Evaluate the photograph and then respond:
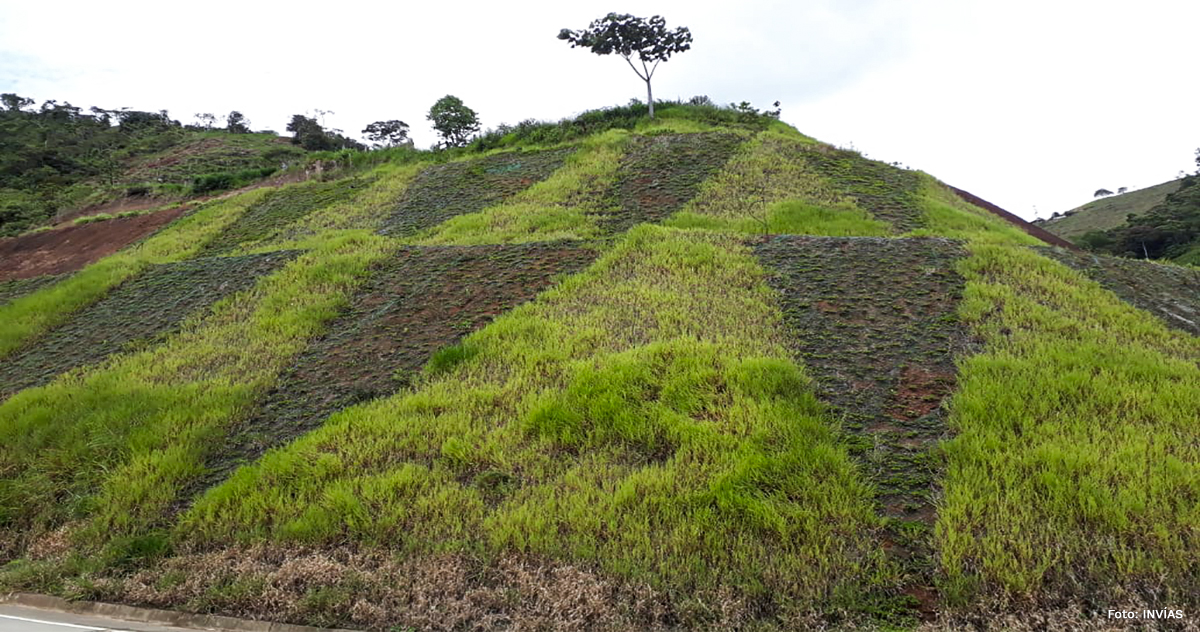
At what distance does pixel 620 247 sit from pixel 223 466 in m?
6.63

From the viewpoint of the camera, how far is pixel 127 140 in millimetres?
52406

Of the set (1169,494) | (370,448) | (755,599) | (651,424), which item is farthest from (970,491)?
(370,448)

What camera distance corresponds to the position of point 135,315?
9758 mm

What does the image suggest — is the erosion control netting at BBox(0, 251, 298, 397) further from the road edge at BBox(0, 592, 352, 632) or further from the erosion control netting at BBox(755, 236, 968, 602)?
the erosion control netting at BBox(755, 236, 968, 602)

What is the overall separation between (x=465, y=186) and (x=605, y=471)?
14.7m

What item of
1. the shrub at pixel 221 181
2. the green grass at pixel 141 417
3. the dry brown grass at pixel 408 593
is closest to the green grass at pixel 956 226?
the dry brown grass at pixel 408 593

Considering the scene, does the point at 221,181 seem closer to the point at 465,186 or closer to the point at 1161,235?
the point at 465,186

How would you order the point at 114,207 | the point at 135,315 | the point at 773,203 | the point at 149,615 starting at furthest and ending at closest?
the point at 114,207 → the point at 773,203 → the point at 135,315 → the point at 149,615

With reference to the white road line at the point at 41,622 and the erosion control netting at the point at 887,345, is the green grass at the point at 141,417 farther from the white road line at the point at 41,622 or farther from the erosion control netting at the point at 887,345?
the erosion control netting at the point at 887,345

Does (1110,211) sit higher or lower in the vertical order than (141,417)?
higher

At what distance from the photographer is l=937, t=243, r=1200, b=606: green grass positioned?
3.05 metres

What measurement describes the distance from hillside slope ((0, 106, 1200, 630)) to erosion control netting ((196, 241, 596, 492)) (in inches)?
2.2

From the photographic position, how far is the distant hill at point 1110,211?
54.4 m

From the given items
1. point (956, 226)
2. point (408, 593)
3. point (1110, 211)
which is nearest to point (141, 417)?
point (408, 593)
